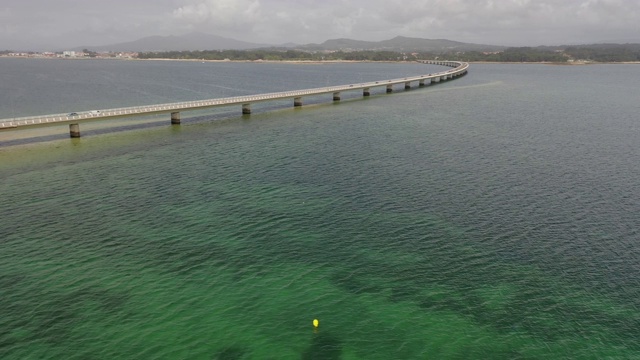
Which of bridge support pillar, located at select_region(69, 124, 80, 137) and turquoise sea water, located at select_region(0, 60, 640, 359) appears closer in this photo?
turquoise sea water, located at select_region(0, 60, 640, 359)

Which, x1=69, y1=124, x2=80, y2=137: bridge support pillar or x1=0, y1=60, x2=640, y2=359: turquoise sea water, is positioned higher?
x1=69, y1=124, x2=80, y2=137: bridge support pillar

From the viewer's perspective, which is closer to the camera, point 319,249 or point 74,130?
point 319,249

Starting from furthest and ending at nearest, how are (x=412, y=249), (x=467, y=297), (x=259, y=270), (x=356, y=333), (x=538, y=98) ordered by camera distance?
(x=538, y=98)
(x=412, y=249)
(x=259, y=270)
(x=467, y=297)
(x=356, y=333)

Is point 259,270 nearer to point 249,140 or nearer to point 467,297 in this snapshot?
point 467,297

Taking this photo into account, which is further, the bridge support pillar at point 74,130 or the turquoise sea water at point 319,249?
the bridge support pillar at point 74,130

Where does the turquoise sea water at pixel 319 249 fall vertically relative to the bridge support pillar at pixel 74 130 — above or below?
below

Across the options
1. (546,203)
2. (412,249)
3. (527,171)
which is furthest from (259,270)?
(527,171)

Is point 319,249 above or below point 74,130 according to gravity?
below

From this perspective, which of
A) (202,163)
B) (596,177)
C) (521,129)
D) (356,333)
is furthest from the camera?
(521,129)
